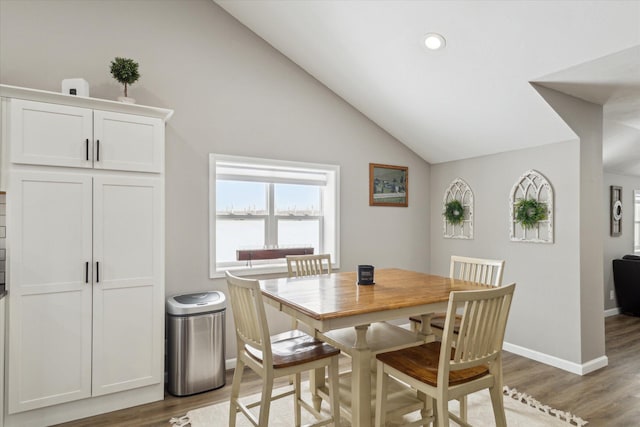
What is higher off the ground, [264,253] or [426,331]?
[264,253]

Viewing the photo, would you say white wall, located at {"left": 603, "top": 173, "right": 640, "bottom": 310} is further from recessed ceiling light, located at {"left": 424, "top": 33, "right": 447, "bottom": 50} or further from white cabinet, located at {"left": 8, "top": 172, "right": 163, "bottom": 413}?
white cabinet, located at {"left": 8, "top": 172, "right": 163, "bottom": 413}

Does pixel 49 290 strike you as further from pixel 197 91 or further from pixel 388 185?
pixel 388 185

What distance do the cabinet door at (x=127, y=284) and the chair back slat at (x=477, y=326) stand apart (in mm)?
2111

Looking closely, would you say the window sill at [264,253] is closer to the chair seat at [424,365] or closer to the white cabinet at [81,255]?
the white cabinet at [81,255]

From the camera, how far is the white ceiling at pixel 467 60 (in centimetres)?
241

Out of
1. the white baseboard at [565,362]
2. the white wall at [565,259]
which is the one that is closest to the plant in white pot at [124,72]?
the white wall at [565,259]

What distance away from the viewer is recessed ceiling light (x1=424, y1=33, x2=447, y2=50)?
9.31 ft

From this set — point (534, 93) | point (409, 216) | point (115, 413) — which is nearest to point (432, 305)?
point (534, 93)

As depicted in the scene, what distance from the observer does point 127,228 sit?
105 inches

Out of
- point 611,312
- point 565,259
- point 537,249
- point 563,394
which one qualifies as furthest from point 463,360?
point 611,312

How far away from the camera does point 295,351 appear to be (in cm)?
211

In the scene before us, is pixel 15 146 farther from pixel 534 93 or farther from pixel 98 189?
pixel 534 93

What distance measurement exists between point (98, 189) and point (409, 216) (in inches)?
135

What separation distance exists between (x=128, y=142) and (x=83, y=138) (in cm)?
27
